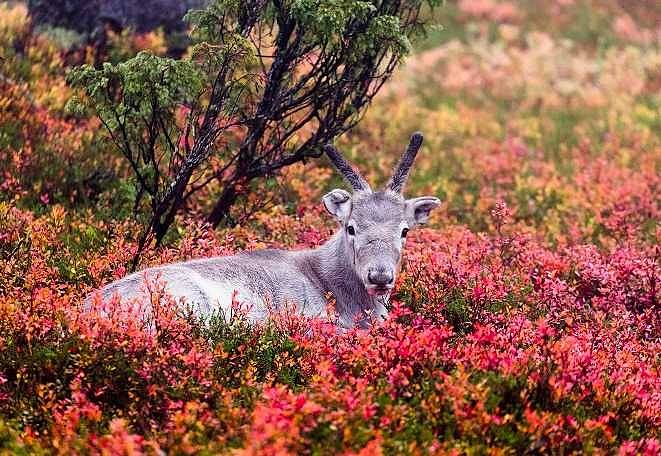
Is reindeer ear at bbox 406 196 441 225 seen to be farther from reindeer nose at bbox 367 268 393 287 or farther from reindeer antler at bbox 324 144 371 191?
reindeer nose at bbox 367 268 393 287

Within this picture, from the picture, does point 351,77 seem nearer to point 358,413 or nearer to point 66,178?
point 66,178

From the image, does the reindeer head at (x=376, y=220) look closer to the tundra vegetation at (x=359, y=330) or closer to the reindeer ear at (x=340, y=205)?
the reindeer ear at (x=340, y=205)

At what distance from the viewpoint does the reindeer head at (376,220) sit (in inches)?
356

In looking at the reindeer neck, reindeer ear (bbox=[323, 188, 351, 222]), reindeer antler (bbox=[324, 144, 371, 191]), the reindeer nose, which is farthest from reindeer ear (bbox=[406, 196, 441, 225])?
the reindeer nose

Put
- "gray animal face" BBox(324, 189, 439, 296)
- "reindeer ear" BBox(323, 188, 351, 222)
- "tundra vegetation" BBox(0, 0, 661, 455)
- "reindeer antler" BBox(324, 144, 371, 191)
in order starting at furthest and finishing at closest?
"reindeer antler" BBox(324, 144, 371, 191), "reindeer ear" BBox(323, 188, 351, 222), "gray animal face" BBox(324, 189, 439, 296), "tundra vegetation" BBox(0, 0, 661, 455)

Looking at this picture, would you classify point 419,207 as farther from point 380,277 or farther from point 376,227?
point 380,277

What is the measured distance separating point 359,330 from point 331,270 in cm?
218

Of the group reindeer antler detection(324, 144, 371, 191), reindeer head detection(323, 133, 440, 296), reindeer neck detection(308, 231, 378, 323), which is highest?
reindeer antler detection(324, 144, 371, 191)

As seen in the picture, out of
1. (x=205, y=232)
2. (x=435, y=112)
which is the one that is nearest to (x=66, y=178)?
(x=205, y=232)

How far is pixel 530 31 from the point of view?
27141 mm

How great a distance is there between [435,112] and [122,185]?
1000 centimetres

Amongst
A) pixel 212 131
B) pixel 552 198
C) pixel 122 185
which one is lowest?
pixel 552 198

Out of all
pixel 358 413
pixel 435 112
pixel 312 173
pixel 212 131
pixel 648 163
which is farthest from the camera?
pixel 435 112

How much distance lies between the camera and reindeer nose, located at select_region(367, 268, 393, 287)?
886 centimetres
